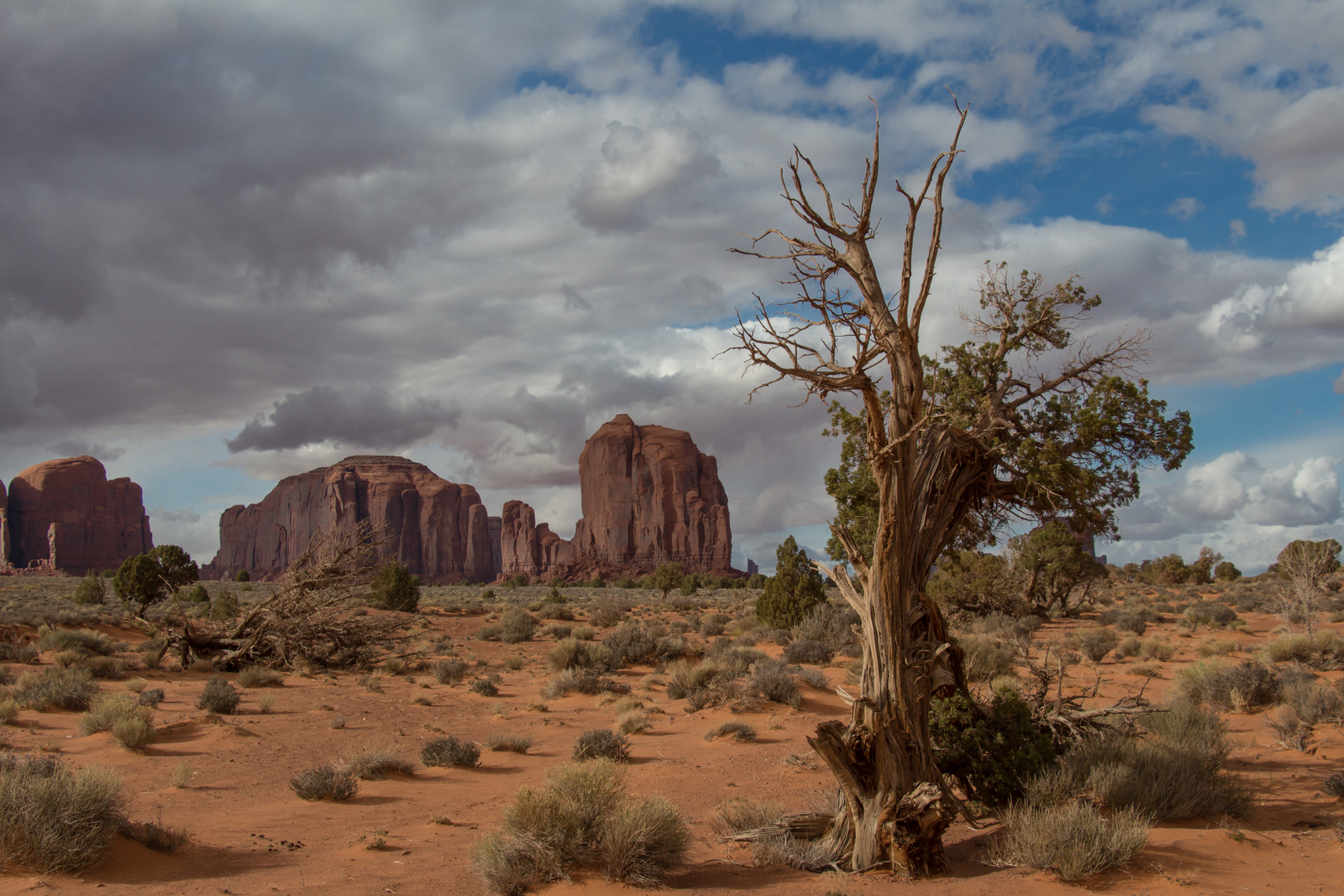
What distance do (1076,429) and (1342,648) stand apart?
1521cm

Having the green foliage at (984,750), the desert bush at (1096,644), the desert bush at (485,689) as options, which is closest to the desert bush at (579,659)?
the desert bush at (485,689)

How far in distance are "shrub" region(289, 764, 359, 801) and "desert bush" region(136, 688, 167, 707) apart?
6.62m

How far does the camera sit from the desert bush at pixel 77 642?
2017cm

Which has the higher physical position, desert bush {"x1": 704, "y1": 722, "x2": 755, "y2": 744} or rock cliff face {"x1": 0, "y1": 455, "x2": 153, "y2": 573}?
rock cliff face {"x1": 0, "y1": 455, "x2": 153, "y2": 573}

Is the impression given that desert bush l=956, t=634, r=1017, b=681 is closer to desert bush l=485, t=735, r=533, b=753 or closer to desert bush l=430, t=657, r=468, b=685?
desert bush l=485, t=735, r=533, b=753

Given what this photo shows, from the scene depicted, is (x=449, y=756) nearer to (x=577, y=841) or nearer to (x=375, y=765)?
(x=375, y=765)

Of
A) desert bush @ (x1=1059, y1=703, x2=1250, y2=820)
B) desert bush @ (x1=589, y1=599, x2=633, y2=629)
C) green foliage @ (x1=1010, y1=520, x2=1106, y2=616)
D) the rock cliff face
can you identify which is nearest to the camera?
desert bush @ (x1=1059, y1=703, x2=1250, y2=820)

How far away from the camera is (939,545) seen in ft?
23.8

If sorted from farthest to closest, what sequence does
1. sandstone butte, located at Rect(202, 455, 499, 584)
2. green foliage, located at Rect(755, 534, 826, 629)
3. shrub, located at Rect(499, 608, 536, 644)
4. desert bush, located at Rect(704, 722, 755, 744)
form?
sandstone butte, located at Rect(202, 455, 499, 584), shrub, located at Rect(499, 608, 536, 644), green foliage, located at Rect(755, 534, 826, 629), desert bush, located at Rect(704, 722, 755, 744)

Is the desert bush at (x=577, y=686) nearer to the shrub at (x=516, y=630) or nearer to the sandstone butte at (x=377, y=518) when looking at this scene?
the shrub at (x=516, y=630)

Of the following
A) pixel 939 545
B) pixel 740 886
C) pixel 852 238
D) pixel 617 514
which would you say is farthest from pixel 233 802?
pixel 617 514

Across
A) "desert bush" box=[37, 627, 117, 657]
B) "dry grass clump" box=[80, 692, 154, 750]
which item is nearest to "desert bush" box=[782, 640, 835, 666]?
"dry grass clump" box=[80, 692, 154, 750]

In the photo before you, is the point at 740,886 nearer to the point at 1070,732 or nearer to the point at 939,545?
the point at 939,545

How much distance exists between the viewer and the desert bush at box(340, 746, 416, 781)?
422 inches
